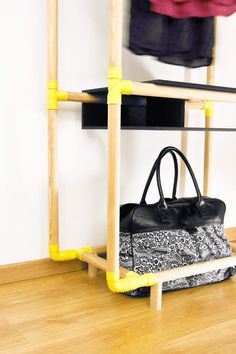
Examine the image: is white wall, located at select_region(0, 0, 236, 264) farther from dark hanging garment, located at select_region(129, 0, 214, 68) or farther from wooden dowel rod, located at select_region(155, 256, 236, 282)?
wooden dowel rod, located at select_region(155, 256, 236, 282)

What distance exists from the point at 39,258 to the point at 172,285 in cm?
42

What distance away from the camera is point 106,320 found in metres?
1.08

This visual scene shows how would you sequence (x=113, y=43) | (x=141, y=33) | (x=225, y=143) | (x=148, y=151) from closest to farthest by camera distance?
(x=113, y=43), (x=141, y=33), (x=148, y=151), (x=225, y=143)

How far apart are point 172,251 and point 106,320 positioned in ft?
0.95

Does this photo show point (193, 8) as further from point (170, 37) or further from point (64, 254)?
point (64, 254)

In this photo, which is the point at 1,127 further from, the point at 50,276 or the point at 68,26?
the point at 50,276

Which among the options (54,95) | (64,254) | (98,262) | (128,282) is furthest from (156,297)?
(54,95)

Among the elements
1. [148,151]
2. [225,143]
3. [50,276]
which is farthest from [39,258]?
[225,143]

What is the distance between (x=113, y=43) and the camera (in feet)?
3.52

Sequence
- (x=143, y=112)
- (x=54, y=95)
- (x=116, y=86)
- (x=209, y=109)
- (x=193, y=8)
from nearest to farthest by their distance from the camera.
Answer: (x=116, y=86), (x=193, y=8), (x=54, y=95), (x=143, y=112), (x=209, y=109)

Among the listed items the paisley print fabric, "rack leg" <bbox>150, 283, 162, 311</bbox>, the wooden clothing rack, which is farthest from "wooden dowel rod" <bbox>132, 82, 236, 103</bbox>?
"rack leg" <bbox>150, 283, 162, 311</bbox>

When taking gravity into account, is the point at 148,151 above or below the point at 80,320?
above

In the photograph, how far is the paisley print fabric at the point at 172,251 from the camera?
4.04 ft

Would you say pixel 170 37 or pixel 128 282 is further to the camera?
pixel 170 37
